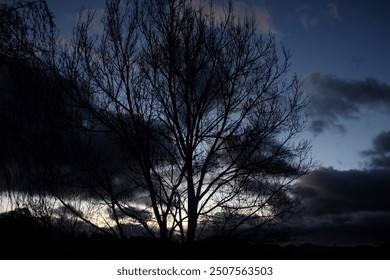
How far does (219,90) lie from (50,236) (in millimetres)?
5414

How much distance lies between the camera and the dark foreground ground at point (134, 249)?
250 inches

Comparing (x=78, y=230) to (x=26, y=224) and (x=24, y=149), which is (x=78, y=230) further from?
(x=24, y=149)

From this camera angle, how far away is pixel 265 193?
9.45 m

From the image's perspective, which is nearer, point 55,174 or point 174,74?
point 55,174

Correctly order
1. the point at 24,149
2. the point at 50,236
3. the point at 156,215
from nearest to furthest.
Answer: the point at 24,149 < the point at 50,236 < the point at 156,215

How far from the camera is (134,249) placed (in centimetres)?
702

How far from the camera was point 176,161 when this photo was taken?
9383 millimetres

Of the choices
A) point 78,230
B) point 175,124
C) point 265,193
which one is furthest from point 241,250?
point 78,230

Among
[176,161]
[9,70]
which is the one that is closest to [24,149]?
[9,70]

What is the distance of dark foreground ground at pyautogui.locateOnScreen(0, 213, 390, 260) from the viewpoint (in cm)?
635

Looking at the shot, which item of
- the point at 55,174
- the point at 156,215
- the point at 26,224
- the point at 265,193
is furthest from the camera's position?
the point at 265,193

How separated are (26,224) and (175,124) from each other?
14.3 ft
